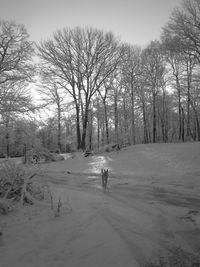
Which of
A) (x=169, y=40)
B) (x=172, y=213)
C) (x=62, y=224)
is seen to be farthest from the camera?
(x=169, y=40)

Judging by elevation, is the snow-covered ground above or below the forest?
below

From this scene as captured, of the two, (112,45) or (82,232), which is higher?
(112,45)

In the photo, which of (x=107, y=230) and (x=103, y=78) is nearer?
(x=107, y=230)

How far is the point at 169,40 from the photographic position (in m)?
13.7

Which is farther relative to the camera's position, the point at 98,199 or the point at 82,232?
the point at 98,199

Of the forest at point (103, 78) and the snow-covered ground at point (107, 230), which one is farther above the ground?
the forest at point (103, 78)

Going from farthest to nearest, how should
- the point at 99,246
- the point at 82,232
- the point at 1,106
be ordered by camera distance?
the point at 1,106
the point at 82,232
the point at 99,246

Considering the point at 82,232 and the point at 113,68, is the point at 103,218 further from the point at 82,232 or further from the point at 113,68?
the point at 113,68

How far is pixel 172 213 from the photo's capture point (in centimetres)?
443

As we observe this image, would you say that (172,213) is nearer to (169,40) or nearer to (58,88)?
(169,40)

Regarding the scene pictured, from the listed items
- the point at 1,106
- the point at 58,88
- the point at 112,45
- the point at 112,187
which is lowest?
the point at 112,187

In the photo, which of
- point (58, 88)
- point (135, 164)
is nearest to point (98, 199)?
point (135, 164)

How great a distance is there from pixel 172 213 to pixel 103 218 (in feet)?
5.43

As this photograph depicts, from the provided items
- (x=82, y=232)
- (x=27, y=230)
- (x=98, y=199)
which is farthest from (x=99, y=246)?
(x=98, y=199)
